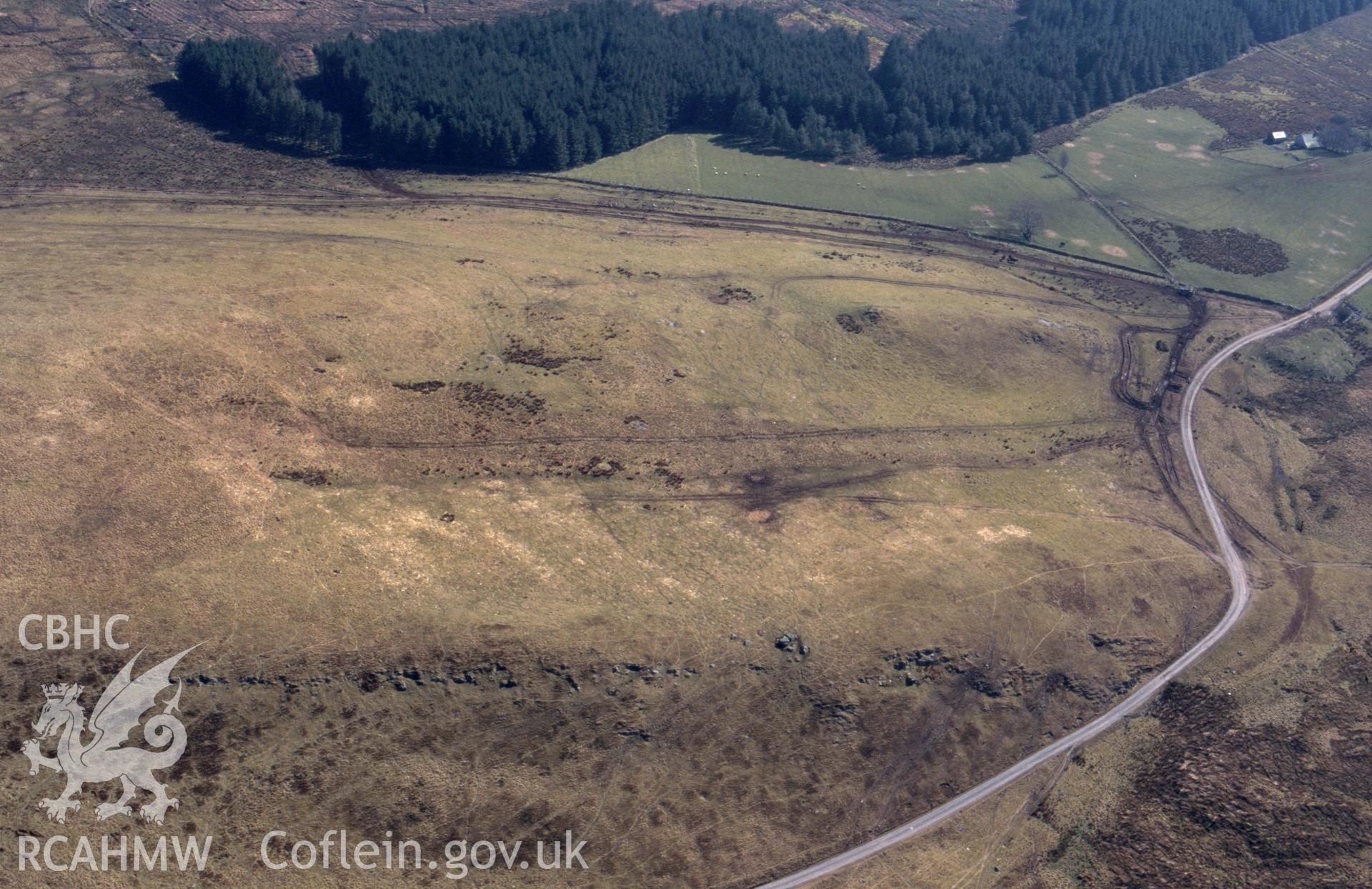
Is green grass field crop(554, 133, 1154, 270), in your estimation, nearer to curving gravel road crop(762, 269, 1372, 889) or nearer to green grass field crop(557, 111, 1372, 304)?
green grass field crop(557, 111, 1372, 304)

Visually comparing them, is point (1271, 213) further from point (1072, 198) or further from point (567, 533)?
point (567, 533)

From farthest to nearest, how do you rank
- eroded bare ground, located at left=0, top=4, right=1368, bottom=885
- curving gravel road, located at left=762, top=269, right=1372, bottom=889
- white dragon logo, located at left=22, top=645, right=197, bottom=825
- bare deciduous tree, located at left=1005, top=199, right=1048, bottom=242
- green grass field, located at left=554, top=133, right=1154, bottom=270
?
1. green grass field, located at left=554, top=133, right=1154, bottom=270
2. bare deciduous tree, located at left=1005, top=199, right=1048, bottom=242
3. curving gravel road, located at left=762, top=269, right=1372, bottom=889
4. eroded bare ground, located at left=0, top=4, right=1368, bottom=885
5. white dragon logo, located at left=22, top=645, right=197, bottom=825

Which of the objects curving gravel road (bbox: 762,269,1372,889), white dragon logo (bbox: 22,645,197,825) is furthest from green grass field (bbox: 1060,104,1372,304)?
white dragon logo (bbox: 22,645,197,825)

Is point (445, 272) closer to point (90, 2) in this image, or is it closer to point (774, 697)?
point (774, 697)

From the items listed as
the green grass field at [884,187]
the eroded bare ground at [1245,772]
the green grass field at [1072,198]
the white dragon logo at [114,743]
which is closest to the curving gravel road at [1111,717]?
the eroded bare ground at [1245,772]

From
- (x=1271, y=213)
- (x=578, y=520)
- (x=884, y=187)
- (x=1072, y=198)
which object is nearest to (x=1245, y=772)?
(x=578, y=520)

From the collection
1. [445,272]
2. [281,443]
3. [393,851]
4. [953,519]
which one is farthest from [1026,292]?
[393,851]

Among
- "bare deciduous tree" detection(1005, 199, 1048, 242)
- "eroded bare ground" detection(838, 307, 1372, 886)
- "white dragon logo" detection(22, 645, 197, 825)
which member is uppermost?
"bare deciduous tree" detection(1005, 199, 1048, 242)
